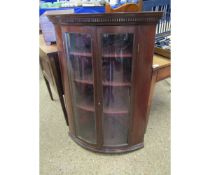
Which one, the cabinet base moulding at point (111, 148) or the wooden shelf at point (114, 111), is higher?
the wooden shelf at point (114, 111)

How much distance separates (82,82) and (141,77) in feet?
1.32

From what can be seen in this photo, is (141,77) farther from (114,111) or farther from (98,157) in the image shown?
(98,157)

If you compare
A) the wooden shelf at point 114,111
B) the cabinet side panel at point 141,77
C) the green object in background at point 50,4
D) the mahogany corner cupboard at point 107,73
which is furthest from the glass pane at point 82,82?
the green object in background at point 50,4

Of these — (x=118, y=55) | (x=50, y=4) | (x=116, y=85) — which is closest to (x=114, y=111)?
(x=116, y=85)

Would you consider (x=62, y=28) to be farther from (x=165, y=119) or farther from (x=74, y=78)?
(x=165, y=119)

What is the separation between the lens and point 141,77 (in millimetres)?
1172

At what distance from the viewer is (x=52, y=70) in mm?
1388

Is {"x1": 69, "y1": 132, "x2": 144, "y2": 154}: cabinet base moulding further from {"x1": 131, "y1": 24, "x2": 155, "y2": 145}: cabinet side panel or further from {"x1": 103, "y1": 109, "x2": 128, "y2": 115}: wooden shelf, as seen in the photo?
{"x1": 103, "y1": 109, "x2": 128, "y2": 115}: wooden shelf

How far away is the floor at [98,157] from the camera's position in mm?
1310

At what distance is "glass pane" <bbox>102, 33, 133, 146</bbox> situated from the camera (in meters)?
1.06

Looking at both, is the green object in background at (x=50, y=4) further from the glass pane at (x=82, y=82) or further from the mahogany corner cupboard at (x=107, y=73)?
the glass pane at (x=82, y=82)

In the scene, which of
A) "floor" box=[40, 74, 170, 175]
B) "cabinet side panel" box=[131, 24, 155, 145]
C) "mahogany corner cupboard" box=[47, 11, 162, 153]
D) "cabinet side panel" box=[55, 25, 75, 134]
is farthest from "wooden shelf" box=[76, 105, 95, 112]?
"floor" box=[40, 74, 170, 175]

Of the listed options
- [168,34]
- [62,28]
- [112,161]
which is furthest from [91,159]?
[168,34]

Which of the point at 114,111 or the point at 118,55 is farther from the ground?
the point at 118,55
